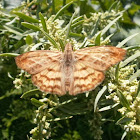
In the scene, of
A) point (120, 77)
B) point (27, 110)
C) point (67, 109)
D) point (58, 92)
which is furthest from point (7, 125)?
point (120, 77)

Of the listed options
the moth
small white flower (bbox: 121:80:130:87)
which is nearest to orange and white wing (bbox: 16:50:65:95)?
the moth

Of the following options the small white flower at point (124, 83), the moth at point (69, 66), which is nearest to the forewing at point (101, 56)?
the moth at point (69, 66)

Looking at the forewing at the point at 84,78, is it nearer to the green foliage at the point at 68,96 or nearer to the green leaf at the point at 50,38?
the green foliage at the point at 68,96

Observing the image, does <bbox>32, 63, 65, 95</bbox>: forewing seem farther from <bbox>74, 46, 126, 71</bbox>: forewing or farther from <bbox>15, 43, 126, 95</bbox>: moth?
<bbox>74, 46, 126, 71</bbox>: forewing

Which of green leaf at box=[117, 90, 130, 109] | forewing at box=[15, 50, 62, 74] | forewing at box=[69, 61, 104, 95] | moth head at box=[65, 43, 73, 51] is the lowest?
green leaf at box=[117, 90, 130, 109]

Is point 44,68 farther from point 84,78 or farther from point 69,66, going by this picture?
point 84,78

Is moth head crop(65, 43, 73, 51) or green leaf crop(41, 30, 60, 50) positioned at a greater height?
green leaf crop(41, 30, 60, 50)

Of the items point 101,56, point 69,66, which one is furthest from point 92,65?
point 69,66

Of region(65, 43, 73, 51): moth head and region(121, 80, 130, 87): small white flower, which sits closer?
region(121, 80, 130, 87): small white flower
